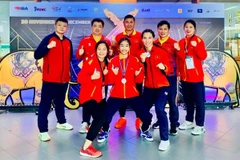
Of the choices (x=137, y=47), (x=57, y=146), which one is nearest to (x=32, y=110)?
(x=57, y=146)

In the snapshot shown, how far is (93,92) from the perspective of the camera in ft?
8.07

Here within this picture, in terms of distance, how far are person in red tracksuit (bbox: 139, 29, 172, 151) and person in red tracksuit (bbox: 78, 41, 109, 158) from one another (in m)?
0.51

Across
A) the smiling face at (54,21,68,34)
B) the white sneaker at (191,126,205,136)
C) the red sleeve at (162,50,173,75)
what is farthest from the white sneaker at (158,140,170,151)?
the smiling face at (54,21,68,34)

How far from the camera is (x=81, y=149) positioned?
249 cm

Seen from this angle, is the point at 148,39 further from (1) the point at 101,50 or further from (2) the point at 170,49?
(1) the point at 101,50

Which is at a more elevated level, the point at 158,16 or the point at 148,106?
the point at 158,16

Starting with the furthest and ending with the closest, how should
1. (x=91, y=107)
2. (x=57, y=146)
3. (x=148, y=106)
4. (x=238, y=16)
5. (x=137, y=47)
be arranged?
(x=238, y=16), (x=137, y=47), (x=148, y=106), (x=57, y=146), (x=91, y=107)

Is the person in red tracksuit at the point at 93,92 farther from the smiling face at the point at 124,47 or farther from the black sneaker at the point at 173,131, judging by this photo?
the black sneaker at the point at 173,131

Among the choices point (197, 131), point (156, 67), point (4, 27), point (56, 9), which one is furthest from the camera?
point (4, 27)

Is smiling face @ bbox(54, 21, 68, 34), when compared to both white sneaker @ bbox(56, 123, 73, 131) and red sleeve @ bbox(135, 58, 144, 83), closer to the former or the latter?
red sleeve @ bbox(135, 58, 144, 83)

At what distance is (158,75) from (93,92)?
79cm

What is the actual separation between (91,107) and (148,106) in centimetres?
79

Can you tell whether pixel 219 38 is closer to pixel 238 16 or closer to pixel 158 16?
pixel 158 16

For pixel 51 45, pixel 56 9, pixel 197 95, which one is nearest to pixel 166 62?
pixel 197 95
